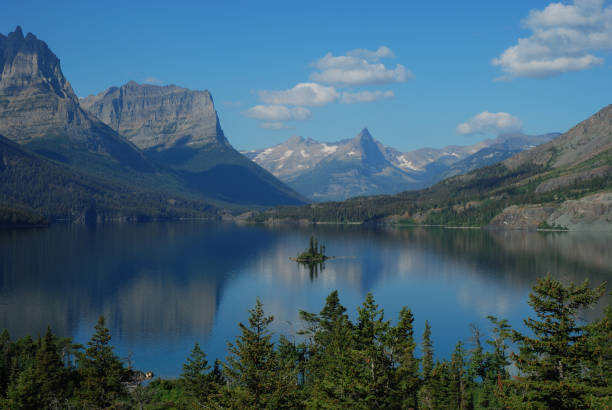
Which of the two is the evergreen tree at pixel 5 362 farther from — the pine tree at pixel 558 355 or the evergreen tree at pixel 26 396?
the pine tree at pixel 558 355

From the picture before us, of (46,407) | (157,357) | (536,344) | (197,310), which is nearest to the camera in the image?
(536,344)

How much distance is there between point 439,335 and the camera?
10225 cm

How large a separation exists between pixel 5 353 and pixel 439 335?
7552cm

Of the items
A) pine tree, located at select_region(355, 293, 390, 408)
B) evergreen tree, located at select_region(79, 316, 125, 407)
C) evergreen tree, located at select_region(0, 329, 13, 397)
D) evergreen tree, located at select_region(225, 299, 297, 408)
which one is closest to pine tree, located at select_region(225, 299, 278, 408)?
evergreen tree, located at select_region(225, 299, 297, 408)

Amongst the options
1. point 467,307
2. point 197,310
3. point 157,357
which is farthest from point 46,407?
point 467,307

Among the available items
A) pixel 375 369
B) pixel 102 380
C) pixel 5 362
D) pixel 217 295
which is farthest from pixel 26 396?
pixel 217 295

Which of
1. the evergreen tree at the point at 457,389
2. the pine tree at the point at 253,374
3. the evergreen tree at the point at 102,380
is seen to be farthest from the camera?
the evergreen tree at the point at 457,389

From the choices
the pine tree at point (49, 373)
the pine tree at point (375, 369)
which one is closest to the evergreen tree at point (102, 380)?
the pine tree at point (49, 373)

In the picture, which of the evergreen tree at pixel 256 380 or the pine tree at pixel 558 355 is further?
the evergreen tree at pixel 256 380

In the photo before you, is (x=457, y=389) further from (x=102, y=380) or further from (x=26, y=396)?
(x=26, y=396)

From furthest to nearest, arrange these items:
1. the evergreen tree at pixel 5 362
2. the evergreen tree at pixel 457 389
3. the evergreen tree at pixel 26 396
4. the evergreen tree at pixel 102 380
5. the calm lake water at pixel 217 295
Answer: the calm lake water at pixel 217 295 < the evergreen tree at pixel 457 389 < the evergreen tree at pixel 5 362 < the evergreen tree at pixel 102 380 < the evergreen tree at pixel 26 396

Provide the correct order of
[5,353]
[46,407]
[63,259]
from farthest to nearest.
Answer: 1. [63,259]
2. [5,353]
3. [46,407]

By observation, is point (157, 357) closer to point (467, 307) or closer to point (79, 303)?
point (79, 303)

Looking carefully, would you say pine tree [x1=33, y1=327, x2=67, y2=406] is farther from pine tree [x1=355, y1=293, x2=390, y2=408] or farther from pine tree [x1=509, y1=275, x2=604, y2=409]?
pine tree [x1=509, y1=275, x2=604, y2=409]
